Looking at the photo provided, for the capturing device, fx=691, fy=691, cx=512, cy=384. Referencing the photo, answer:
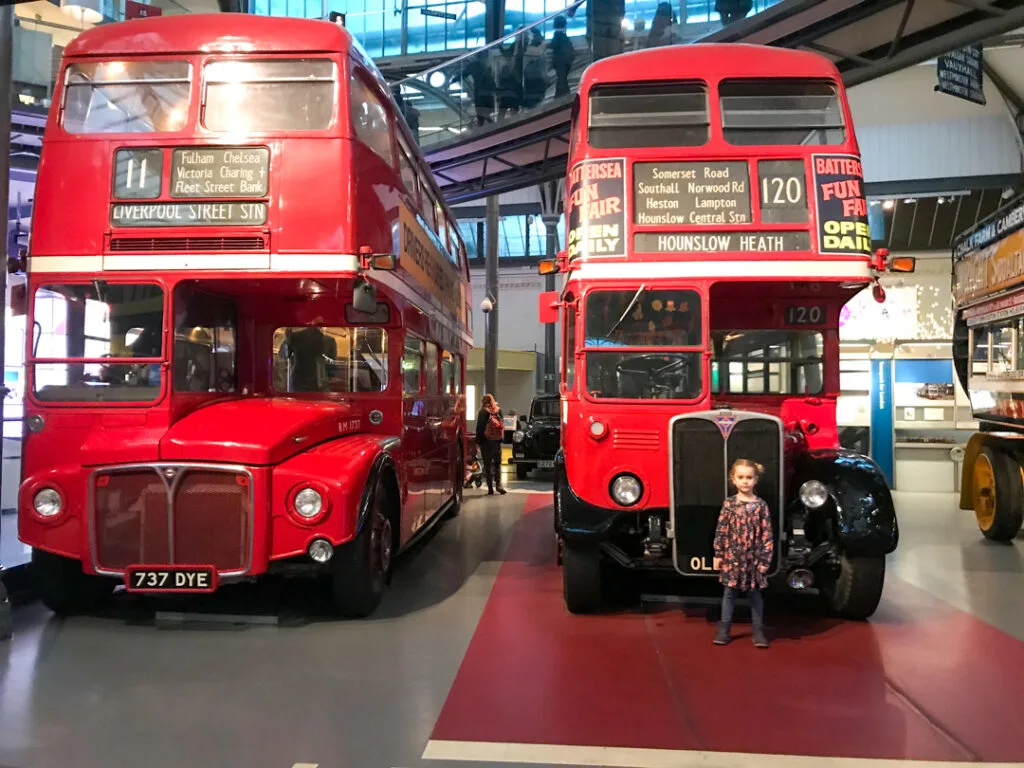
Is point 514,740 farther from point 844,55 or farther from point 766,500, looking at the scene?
point 844,55

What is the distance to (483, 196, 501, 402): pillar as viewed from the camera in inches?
667

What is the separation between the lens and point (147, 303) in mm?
4730

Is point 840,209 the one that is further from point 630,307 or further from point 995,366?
point 995,366

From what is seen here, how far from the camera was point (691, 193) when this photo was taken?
15.9 ft

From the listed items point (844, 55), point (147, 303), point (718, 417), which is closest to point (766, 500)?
point (718, 417)

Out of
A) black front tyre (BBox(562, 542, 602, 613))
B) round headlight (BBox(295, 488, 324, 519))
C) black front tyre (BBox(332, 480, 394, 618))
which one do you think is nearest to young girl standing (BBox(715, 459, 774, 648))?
black front tyre (BBox(562, 542, 602, 613))

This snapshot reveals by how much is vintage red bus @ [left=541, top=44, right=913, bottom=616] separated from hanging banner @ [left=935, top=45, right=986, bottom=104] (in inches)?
219

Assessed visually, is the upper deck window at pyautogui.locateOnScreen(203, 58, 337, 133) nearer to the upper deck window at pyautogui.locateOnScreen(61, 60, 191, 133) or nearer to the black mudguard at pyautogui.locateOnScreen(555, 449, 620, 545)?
the upper deck window at pyautogui.locateOnScreen(61, 60, 191, 133)

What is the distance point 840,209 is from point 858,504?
6.51 feet

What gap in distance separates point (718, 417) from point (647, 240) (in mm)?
1337

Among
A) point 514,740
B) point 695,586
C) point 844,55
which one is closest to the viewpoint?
point 514,740

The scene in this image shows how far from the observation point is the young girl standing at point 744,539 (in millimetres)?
4168

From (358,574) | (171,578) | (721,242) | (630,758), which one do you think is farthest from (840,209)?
(171,578)

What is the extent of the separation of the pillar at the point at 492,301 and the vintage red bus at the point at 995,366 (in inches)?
401
